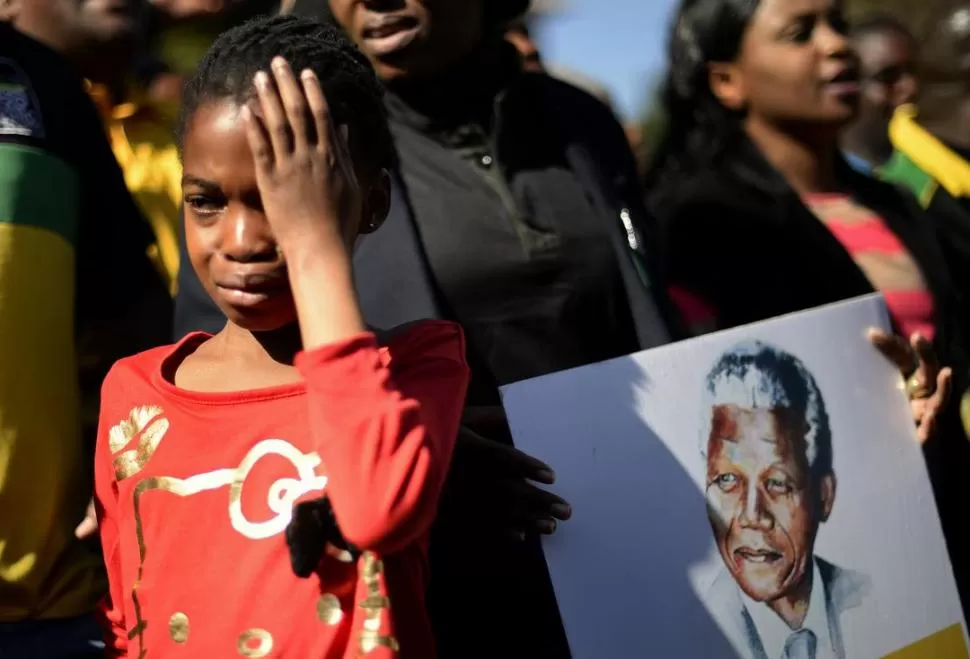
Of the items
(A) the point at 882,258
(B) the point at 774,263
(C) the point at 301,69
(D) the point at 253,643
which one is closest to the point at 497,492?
(D) the point at 253,643

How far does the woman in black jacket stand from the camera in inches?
120

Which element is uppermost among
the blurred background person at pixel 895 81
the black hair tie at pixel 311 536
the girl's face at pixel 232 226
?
the blurred background person at pixel 895 81

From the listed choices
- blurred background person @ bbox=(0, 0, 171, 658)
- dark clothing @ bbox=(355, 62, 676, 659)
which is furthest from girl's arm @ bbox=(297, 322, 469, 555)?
blurred background person @ bbox=(0, 0, 171, 658)

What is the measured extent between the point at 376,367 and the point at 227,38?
0.59 meters

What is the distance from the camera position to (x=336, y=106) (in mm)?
1812

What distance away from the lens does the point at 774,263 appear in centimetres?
308

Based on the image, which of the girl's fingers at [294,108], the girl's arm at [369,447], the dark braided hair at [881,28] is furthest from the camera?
the dark braided hair at [881,28]

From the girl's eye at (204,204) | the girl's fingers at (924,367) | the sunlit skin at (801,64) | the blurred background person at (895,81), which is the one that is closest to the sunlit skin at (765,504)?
the girl's fingers at (924,367)

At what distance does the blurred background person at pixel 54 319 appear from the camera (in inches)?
85.8

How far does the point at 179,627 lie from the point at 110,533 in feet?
0.81

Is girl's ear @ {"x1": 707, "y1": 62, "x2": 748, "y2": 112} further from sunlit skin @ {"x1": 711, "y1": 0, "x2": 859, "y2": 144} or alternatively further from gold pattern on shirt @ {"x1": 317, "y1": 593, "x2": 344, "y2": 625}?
gold pattern on shirt @ {"x1": 317, "y1": 593, "x2": 344, "y2": 625}

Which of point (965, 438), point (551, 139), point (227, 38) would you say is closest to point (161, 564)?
point (227, 38)

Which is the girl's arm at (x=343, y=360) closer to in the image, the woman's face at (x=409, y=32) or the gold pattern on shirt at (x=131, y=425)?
the gold pattern on shirt at (x=131, y=425)

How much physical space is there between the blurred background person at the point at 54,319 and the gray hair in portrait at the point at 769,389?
1.01m
